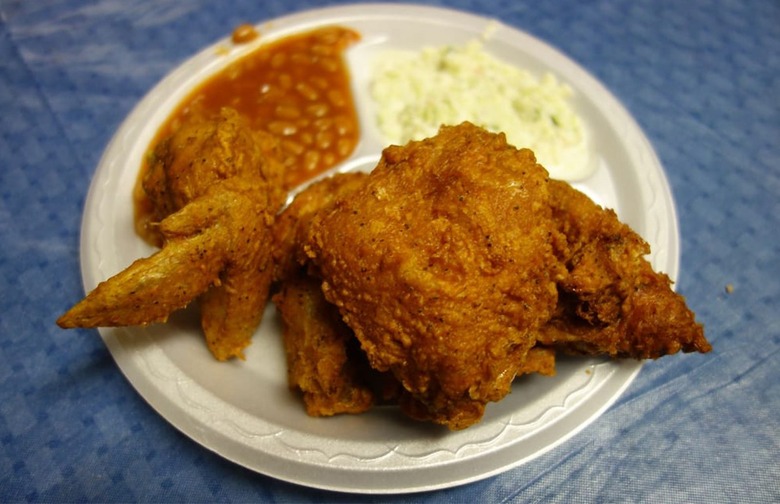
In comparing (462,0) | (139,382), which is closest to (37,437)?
(139,382)

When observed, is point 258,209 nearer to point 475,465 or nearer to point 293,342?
point 293,342

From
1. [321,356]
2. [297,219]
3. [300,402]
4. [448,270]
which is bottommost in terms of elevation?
[300,402]

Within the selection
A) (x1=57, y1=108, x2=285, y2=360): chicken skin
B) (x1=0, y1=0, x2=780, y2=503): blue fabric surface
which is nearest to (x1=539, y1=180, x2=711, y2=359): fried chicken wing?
(x1=0, y1=0, x2=780, y2=503): blue fabric surface

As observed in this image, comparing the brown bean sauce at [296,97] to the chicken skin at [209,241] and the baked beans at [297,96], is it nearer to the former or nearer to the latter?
the baked beans at [297,96]

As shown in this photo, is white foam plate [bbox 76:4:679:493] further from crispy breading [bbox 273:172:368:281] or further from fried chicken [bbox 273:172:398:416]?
crispy breading [bbox 273:172:368:281]

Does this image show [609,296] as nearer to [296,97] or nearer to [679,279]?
[679,279]

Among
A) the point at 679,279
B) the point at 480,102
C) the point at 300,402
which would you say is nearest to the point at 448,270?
the point at 300,402

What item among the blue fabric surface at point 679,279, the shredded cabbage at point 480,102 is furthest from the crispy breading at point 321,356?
the shredded cabbage at point 480,102
